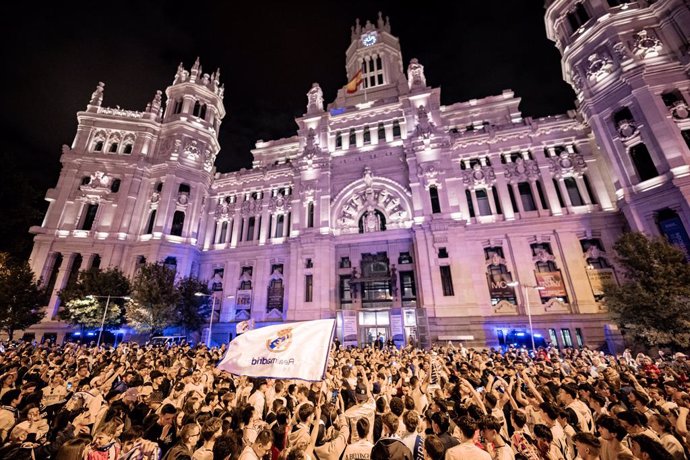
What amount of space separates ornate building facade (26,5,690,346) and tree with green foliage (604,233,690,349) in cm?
559

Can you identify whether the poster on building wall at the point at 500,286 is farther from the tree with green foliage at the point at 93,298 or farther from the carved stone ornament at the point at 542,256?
the tree with green foliage at the point at 93,298

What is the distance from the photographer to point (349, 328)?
103 ft

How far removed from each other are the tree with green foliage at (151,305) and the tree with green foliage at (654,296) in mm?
39403

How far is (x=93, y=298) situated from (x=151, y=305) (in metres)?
5.89

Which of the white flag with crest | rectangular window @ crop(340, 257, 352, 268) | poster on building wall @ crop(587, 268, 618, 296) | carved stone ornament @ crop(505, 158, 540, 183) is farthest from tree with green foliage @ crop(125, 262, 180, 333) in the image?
poster on building wall @ crop(587, 268, 618, 296)

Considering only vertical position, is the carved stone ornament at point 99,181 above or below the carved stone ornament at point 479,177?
above

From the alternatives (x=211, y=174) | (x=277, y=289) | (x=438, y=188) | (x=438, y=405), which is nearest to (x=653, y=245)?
(x=438, y=188)

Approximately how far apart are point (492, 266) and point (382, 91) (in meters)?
33.0

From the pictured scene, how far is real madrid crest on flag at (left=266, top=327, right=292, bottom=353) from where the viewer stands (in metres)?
7.56

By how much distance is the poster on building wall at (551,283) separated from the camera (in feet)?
95.2

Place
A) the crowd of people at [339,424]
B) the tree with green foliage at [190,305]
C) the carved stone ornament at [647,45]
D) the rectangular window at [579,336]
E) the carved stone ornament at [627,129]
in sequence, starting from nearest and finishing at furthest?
1. the crowd of people at [339,424]
2. the rectangular window at [579,336]
3. the carved stone ornament at [627,129]
4. the carved stone ornament at [647,45]
5. the tree with green foliage at [190,305]

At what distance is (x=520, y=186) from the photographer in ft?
113

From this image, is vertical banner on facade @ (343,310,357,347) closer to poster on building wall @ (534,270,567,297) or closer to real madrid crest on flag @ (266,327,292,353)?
poster on building wall @ (534,270,567,297)

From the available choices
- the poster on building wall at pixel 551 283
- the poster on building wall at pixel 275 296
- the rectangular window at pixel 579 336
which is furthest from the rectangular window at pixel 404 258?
the rectangular window at pixel 579 336
